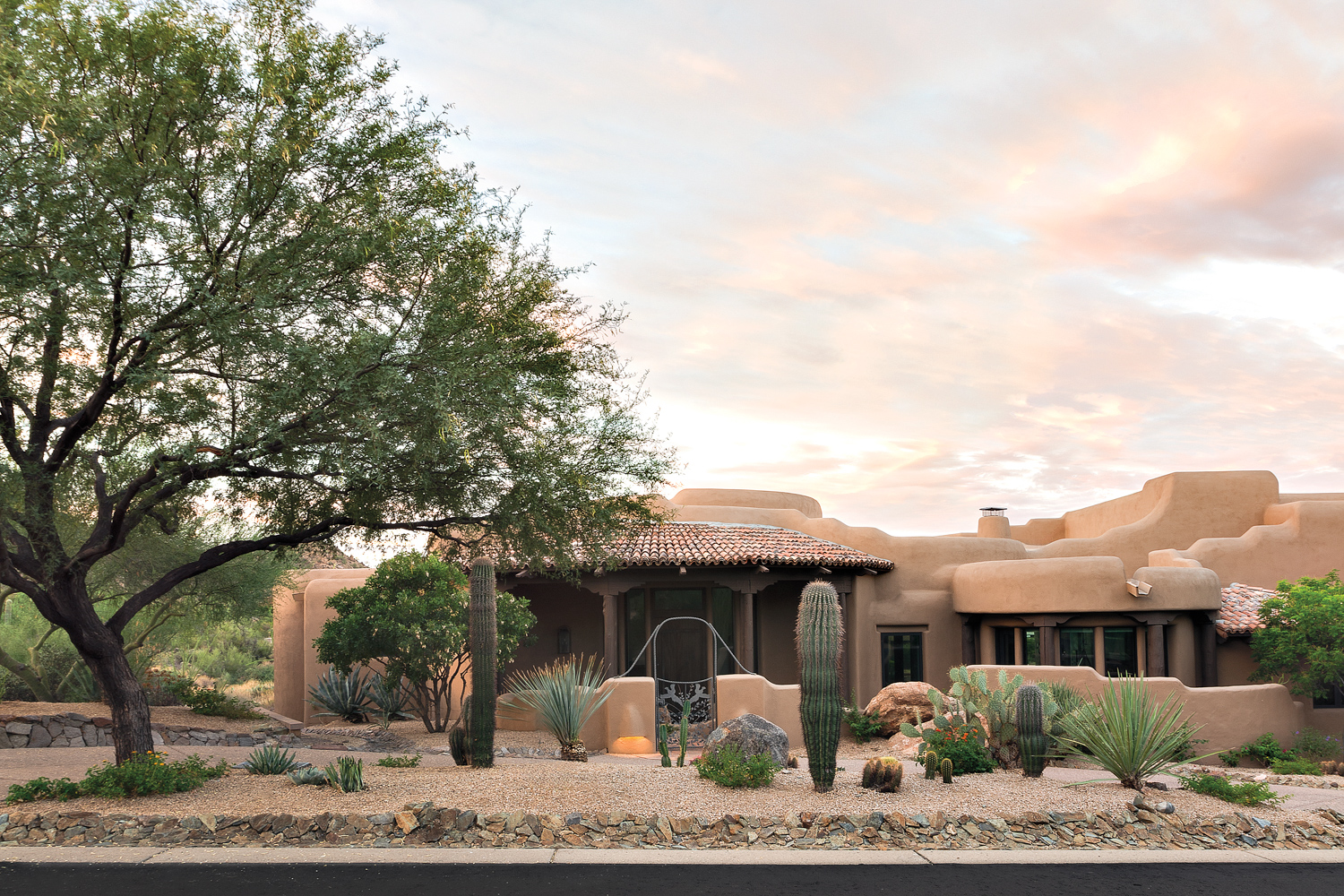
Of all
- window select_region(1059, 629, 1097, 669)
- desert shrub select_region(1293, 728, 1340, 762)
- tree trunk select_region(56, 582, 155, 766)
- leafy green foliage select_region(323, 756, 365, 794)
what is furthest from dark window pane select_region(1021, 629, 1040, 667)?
tree trunk select_region(56, 582, 155, 766)

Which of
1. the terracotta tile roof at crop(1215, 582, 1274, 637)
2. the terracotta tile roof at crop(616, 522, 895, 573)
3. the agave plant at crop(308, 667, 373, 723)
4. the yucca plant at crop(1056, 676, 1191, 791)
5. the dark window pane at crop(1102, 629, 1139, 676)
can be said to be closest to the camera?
the yucca plant at crop(1056, 676, 1191, 791)

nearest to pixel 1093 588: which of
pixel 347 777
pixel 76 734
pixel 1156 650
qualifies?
pixel 1156 650

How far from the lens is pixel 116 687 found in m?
11.9

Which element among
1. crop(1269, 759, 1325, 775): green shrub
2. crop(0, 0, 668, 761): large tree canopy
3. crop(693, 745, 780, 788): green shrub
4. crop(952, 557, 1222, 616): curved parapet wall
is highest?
crop(0, 0, 668, 761): large tree canopy

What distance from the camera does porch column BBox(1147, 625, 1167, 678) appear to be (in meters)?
21.1

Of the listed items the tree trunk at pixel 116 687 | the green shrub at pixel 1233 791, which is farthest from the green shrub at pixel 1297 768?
the tree trunk at pixel 116 687

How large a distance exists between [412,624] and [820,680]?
966cm

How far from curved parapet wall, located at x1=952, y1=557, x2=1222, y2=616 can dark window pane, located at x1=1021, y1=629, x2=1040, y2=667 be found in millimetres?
716

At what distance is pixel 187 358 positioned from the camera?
10586mm

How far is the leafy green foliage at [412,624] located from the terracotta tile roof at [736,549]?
2938 mm

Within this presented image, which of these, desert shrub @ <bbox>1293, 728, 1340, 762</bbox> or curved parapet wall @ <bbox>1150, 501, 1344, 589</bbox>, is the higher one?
curved parapet wall @ <bbox>1150, 501, 1344, 589</bbox>

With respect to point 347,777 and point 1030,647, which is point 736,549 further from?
point 347,777

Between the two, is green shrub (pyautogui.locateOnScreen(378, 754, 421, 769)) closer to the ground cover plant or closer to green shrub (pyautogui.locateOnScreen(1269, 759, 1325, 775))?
the ground cover plant

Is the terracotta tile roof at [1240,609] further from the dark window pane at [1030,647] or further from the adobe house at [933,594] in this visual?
the dark window pane at [1030,647]
